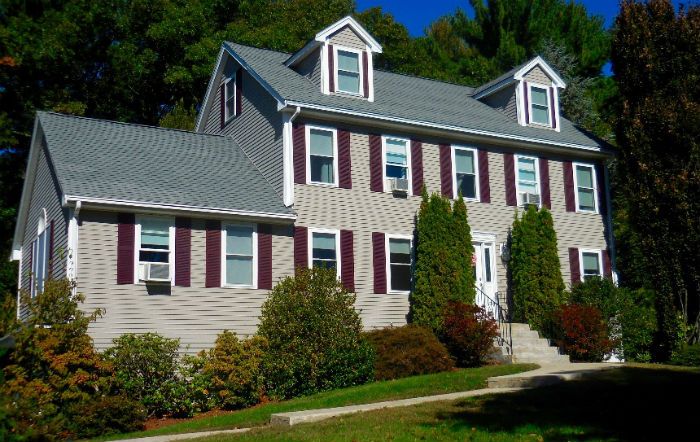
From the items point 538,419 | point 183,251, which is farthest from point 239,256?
point 538,419

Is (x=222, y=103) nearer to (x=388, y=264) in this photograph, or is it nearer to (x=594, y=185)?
(x=388, y=264)

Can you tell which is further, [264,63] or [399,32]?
[399,32]

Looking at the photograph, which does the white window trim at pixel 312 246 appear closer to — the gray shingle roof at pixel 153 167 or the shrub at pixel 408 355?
the gray shingle roof at pixel 153 167

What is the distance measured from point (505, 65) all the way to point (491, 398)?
30.9 m

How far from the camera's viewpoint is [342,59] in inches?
918

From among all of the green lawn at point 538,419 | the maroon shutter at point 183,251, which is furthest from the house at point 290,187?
the green lawn at point 538,419

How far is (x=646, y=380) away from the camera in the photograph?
15.6 meters

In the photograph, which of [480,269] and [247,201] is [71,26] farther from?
[480,269]

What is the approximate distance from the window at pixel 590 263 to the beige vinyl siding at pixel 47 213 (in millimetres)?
15311

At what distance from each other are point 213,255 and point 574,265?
11656mm

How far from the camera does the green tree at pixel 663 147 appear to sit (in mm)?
22938

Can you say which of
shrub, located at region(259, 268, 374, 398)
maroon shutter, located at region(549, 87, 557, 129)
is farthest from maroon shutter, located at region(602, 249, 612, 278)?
shrub, located at region(259, 268, 374, 398)

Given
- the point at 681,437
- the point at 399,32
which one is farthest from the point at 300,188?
the point at 399,32

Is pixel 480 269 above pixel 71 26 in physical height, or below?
below
